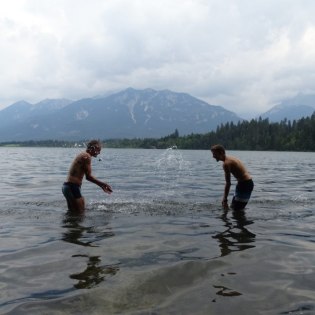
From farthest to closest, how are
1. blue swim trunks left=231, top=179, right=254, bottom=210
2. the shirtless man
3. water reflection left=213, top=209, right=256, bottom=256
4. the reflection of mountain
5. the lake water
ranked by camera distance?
blue swim trunks left=231, top=179, right=254, bottom=210, the shirtless man, water reflection left=213, top=209, right=256, bottom=256, the reflection of mountain, the lake water

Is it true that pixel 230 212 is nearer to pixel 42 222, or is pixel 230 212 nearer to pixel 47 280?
pixel 42 222

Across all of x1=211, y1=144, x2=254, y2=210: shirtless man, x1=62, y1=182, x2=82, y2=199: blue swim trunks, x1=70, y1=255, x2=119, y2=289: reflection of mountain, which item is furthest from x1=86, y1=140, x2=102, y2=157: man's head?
x1=70, y1=255, x2=119, y2=289: reflection of mountain

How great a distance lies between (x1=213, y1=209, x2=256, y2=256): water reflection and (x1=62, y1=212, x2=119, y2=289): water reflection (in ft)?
10.6

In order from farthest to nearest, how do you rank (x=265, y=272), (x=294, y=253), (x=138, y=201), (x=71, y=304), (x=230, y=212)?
(x=138, y=201)
(x=230, y=212)
(x=294, y=253)
(x=265, y=272)
(x=71, y=304)

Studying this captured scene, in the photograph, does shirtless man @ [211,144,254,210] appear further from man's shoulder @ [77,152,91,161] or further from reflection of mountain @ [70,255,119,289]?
reflection of mountain @ [70,255,119,289]

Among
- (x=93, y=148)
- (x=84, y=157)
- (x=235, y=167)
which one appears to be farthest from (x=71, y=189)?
(x=235, y=167)

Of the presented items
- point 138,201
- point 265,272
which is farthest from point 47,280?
point 138,201

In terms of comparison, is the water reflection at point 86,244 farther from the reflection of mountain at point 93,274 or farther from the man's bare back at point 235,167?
the man's bare back at point 235,167

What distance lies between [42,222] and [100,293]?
298 inches

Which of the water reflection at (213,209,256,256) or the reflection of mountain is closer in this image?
the reflection of mountain

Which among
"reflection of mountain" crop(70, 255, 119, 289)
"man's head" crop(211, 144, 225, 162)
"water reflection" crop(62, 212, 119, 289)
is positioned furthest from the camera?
"man's head" crop(211, 144, 225, 162)

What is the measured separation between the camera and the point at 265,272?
9.07 meters

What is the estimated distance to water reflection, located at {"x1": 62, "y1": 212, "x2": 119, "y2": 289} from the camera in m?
8.39

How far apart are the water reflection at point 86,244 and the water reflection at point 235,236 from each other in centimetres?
323
